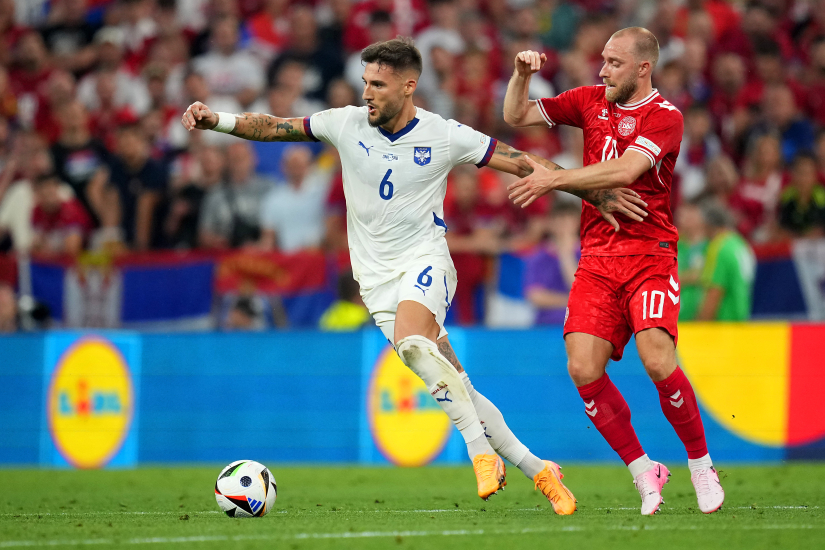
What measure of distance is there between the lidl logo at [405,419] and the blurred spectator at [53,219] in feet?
14.7

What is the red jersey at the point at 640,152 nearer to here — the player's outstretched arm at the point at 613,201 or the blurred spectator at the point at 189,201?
the player's outstretched arm at the point at 613,201

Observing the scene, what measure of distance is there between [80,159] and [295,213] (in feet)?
10.4

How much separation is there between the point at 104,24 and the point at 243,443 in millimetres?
8640

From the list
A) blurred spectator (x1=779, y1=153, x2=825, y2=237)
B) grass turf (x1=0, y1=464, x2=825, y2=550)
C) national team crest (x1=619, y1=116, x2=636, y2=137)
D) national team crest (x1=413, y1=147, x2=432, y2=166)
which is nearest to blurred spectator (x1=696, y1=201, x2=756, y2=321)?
blurred spectator (x1=779, y1=153, x2=825, y2=237)

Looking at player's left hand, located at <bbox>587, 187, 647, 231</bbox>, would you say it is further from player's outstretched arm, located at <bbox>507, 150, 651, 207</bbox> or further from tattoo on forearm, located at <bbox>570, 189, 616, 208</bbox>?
player's outstretched arm, located at <bbox>507, 150, 651, 207</bbox>

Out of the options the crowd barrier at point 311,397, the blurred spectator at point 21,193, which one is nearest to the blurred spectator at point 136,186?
the blurred spectator at point 21,193

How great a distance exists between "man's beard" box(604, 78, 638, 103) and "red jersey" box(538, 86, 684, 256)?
0.07 m

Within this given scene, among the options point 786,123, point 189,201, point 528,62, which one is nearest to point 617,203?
point 528,62

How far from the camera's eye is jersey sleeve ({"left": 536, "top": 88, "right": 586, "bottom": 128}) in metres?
7.07

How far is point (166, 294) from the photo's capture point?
39.5ft

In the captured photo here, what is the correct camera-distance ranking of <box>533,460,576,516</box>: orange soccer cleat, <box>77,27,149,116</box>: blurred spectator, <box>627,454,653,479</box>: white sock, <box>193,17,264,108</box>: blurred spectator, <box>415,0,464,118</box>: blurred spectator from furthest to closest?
<box>77,27,149,116</box>: blurred spectator, <box>193,17,264,108</box>: blurred spectator, <box>415,0,464,118</box>: blurred spectator, <box>627,454,653,479</box>: white sock, <box>533,460,576,516</box>: orange soccer cleat

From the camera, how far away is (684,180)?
43.2 ft

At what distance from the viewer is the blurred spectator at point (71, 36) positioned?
16375 millimetres

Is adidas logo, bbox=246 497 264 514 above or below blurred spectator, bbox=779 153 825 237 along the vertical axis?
below
